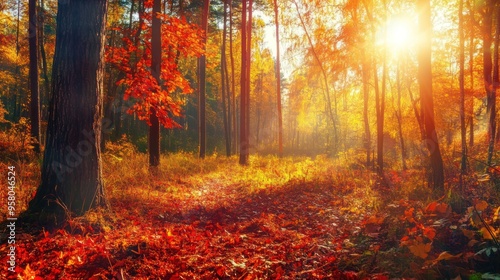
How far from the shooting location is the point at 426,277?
9.86 feet

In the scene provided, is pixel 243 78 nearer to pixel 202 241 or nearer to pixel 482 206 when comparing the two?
pixel 202 241

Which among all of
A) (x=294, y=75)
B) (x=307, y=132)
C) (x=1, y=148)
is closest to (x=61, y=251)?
(x=1, y=148)

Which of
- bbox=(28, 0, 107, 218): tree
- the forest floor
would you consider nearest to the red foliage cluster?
the forest floor

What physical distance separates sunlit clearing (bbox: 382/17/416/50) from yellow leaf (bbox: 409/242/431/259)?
9286 mm

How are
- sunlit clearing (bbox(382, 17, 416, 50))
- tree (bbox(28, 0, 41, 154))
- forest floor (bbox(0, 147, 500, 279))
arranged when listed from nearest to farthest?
forest floor (bbox(0, 147, 500, 279))
sunlit clearing (bbox(382, 17, 416, 50))
tree (bbox(28, 0, 41, 154))

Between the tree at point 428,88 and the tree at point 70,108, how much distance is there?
677 centimetres

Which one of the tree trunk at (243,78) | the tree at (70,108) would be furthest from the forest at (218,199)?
the tree trunk at (243,78)

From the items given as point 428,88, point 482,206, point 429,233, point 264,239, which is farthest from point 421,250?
point 428,88

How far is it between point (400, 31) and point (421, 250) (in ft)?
33.4

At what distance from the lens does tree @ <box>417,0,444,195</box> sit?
6570 mm

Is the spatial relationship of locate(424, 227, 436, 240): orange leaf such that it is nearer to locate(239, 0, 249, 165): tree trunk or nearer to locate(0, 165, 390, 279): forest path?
locate(0, 165, 390, 279): forest path

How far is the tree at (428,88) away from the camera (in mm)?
6570

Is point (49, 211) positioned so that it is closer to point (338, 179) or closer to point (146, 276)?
point (146, 276)

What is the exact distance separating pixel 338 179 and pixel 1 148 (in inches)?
481
